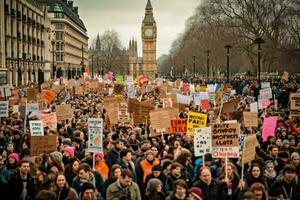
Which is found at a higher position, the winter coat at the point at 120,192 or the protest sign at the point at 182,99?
the protest sign at the point at 182,99

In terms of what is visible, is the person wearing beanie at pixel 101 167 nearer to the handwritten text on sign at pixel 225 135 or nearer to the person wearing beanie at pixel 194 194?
the handwritten text on sign at pixel 225 135

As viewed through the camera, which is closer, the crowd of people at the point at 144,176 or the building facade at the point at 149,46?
the crowd of people at the point at 144,176

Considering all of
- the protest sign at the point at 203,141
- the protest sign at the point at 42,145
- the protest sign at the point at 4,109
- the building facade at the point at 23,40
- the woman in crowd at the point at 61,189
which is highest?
the building facade at the point at 23,40

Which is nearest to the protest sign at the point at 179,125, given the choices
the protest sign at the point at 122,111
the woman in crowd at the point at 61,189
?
the protest sign at the point at 122,111

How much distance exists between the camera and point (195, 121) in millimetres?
14555

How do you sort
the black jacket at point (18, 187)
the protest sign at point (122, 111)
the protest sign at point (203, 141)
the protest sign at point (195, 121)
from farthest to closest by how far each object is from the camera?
1. the protest sign at point (122, 111)
2. the protest sign at point (195, 121)
3. the protest sign at point (203, 141)
4. the black jacket at point (18, 187)

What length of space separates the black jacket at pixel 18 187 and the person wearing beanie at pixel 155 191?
198 cm

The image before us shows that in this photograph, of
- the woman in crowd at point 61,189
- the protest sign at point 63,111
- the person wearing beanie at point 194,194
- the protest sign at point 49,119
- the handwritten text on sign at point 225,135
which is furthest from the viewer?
the protest sign at point 63,111

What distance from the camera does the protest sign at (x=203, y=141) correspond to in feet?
37.6

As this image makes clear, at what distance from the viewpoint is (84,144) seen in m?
15.6

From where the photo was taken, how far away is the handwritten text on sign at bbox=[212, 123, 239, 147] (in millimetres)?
10898

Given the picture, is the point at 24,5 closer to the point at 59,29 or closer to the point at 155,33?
the point at 59,29

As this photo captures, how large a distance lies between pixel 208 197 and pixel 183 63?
326ft

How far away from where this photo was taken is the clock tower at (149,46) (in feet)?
614
